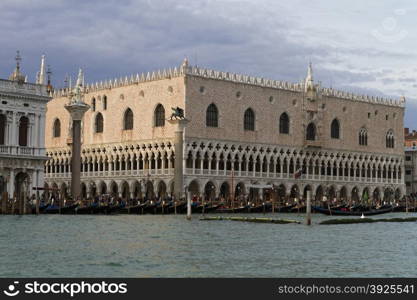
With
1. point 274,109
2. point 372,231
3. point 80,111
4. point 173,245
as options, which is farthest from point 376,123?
point 173,245

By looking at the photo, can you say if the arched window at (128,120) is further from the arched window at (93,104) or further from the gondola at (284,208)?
the gondola at (284,208)

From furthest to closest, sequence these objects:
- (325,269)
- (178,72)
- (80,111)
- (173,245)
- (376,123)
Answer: (376,123) → (178,72) → (80,111) → (173,245) → (325,269)

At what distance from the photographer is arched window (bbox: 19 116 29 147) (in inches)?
1762

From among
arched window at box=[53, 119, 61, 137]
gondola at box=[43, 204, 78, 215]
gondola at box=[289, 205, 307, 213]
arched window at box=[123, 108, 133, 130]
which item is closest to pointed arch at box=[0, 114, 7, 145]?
gondola at box=[43, 204, 78, 215]

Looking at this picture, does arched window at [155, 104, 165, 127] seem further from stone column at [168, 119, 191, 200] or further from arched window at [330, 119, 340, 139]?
arched window at [330, 119, 340, 139]

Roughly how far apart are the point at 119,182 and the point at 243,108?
1038cm

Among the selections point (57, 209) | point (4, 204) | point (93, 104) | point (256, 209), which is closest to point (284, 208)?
point (256, 209)

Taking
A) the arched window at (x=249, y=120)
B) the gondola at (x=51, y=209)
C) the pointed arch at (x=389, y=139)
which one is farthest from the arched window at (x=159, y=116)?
the pointed arch at (x=389, y=139)

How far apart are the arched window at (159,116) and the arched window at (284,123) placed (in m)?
9.83

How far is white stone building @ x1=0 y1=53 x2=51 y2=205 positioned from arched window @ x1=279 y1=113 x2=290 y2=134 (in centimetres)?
2429

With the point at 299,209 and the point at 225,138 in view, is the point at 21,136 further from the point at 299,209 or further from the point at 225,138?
the point at 225,138

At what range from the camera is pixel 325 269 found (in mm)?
19422

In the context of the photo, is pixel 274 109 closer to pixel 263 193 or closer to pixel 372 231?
pixel 263 193

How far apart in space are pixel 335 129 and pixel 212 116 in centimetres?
1359
